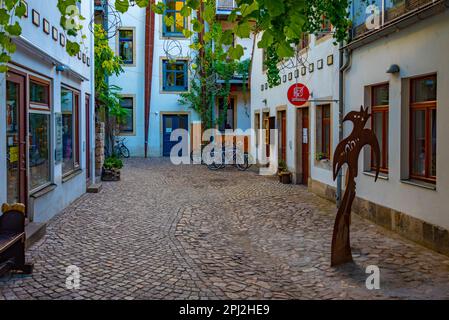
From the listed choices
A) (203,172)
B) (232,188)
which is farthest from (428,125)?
(203,172)

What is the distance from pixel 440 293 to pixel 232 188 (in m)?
9.87

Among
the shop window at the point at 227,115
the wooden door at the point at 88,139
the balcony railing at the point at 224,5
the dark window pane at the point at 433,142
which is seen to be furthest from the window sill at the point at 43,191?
the shop window at the point at 227,115

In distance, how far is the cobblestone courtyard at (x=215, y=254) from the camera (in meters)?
5.64

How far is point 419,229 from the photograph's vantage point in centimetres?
791

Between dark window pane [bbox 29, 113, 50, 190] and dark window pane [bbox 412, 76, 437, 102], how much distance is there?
20.5 ft

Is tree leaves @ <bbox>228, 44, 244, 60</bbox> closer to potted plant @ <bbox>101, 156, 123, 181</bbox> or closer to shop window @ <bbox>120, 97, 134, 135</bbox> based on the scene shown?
potted plant @ <bbox>101, 156, 123, 181</bbox>

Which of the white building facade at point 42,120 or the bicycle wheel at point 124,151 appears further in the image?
the bicycle wheel at point 124,151

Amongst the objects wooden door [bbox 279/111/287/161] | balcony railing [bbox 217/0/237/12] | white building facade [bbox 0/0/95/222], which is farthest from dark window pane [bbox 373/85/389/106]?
balcony railing [bbox 217/0/237/12]

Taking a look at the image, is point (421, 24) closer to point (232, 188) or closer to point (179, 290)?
point (179, 290)

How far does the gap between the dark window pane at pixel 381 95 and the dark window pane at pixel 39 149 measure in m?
6.19

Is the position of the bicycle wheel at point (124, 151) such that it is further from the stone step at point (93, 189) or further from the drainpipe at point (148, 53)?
the stone step at point (93, 189)

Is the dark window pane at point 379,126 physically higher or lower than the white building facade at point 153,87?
lower

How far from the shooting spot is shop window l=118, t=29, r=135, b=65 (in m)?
28.0

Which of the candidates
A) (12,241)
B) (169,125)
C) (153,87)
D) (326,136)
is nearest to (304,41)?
(326,136)
